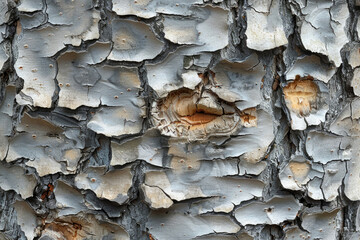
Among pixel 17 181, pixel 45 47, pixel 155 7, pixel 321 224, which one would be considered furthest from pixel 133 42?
pixel 321 224

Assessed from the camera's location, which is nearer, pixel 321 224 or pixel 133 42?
pixel 133 42

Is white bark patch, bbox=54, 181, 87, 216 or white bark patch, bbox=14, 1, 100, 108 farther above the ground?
white bark patch, bbox=14, 1, 100, 108

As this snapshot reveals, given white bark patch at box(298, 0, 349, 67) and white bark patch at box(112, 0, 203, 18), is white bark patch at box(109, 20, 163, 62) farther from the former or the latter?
white bark patch at box(298, 0, 349, 67)

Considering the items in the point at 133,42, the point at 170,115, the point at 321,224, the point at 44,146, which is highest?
the point at 133,42

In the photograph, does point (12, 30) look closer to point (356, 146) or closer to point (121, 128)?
point (121, 128)

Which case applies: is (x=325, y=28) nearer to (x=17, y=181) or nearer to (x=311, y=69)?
(x=311, y=69)

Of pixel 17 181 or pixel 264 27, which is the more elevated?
pixel 264 27

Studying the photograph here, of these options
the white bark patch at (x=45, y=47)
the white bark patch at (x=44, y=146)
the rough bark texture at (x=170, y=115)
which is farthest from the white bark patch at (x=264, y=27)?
the white bark patch at (x=44, y=146)

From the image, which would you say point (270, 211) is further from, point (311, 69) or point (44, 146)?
point (44, 146)

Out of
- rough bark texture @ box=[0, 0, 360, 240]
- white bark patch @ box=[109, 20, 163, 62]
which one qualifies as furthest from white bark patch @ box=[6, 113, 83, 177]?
white bark patch @ box=[109, 20, 163, 62]

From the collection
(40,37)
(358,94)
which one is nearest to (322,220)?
(358,94)
